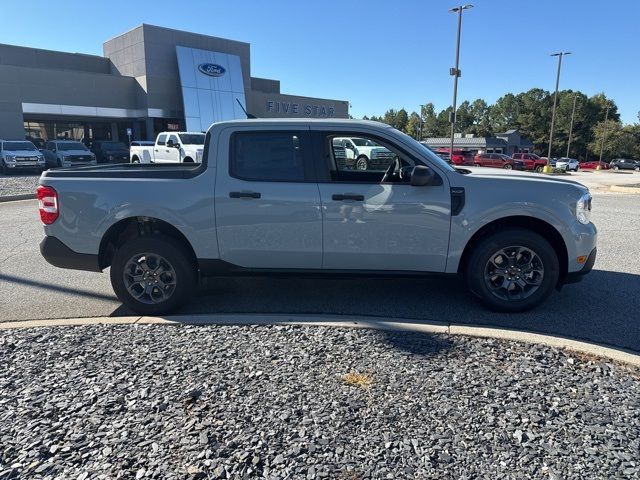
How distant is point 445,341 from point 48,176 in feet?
13.1

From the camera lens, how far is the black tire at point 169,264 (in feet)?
14.5

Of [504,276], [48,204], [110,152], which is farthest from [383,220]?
[110,152]

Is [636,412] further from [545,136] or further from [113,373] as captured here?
[545,136]

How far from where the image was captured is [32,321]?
432 centimetres

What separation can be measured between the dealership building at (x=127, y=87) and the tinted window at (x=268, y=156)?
35812mm

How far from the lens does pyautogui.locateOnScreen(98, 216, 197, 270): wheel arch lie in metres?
4.51

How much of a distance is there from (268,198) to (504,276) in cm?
237

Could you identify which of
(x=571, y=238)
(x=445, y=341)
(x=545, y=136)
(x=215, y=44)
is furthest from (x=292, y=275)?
(x=545, y=136)

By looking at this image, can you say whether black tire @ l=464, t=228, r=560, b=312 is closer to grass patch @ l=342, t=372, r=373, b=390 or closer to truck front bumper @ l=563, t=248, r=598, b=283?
truck front bumper @ l=563, t=248, r=598, b=283

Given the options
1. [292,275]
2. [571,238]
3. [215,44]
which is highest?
[215,44]

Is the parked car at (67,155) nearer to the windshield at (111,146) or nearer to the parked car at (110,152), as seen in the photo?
the parked car at (110,152)

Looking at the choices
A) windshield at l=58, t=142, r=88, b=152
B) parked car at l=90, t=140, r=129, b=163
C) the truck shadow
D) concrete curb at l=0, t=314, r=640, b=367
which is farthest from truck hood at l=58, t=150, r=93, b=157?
concrete curb at l=0, t=314, r=640, b=367

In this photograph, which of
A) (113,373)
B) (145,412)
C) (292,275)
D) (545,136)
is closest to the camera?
(145,412)

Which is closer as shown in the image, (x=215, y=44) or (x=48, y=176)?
(x=48, y=176)
